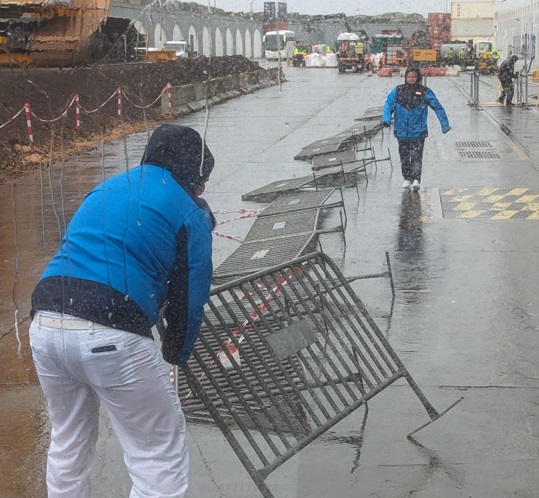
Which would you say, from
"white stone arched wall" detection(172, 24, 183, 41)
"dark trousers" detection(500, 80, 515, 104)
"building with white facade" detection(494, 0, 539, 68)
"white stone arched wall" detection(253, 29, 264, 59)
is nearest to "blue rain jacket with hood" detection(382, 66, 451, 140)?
"white stone arched wall" detection(253, 29, 264, 59)

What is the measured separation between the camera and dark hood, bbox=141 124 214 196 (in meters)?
3.72

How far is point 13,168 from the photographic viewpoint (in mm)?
17453

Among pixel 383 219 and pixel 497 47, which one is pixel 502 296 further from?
pixel 497 47

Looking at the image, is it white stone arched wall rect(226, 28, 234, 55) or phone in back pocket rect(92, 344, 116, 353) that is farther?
white stone arched wall rect(226, 28, 234, 55)

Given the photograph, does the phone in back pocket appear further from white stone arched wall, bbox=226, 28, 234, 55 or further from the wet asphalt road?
white stone arched wall, bbox=226, 28, 234, 55

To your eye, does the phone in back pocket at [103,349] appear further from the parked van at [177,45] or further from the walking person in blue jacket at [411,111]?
the walking person in blue jacket at [411,111]

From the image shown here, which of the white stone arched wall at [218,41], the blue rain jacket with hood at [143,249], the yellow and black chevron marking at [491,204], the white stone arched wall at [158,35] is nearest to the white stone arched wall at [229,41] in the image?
the white stone arched wall at [218,41]

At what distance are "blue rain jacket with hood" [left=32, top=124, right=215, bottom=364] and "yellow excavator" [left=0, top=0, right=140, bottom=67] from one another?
0.45 meters

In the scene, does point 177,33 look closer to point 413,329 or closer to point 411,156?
point 413,329

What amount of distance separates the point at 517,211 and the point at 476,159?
5.48 metres

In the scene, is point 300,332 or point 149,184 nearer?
point 149,184

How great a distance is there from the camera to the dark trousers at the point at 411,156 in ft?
44.4

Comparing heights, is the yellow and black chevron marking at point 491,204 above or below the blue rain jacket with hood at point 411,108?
below

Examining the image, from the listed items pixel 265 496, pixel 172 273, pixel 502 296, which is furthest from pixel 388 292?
pixel 172 273
